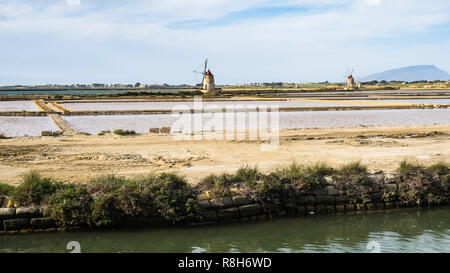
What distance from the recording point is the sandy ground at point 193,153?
830 cm

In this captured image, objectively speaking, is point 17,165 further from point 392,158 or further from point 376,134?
point 376,134

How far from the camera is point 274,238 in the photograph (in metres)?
6.00

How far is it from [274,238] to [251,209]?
0.69m

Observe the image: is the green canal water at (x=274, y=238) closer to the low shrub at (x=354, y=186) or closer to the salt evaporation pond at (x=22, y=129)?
the low shrub at (x=354, y=186)

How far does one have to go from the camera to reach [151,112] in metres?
23.9

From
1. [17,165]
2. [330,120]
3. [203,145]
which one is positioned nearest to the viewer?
[17,165]

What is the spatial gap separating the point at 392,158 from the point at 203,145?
174 inches

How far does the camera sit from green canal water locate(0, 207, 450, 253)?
5.59 metres

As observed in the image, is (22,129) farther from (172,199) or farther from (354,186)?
(354,186)

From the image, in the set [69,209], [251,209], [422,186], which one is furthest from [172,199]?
[422,186]

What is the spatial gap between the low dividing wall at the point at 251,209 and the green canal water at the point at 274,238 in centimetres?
12
